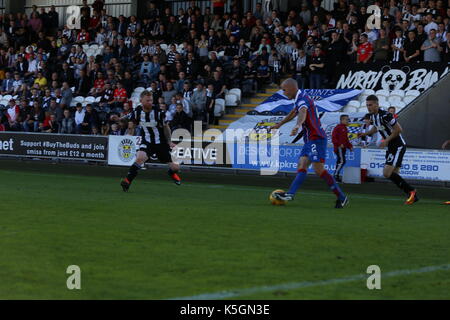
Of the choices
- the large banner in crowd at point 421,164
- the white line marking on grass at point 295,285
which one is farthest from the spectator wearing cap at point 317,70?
the white line marking on grass at point 295,285

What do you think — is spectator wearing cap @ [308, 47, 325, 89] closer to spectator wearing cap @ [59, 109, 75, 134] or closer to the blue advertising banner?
the blue advertising banner

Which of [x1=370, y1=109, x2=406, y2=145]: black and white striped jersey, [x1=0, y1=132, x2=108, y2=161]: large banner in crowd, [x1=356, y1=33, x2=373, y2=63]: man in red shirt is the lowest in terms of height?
[x1=0, y1=132, x2=108, y2=161]: large banner in crowd

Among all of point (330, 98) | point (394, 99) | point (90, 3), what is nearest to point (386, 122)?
point (394, 99)

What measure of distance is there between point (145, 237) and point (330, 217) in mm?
3928

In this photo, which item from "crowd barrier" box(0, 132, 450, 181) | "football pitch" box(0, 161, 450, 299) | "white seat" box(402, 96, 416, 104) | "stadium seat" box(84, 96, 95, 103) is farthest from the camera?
"stadium seat" box(84, 96, 95, 103)

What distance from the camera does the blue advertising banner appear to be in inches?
955

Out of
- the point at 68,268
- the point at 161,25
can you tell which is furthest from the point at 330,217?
the point at 161,25

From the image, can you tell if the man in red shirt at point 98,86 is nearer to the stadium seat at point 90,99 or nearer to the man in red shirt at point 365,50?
the stadium seat at point 90,99

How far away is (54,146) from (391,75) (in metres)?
12.1

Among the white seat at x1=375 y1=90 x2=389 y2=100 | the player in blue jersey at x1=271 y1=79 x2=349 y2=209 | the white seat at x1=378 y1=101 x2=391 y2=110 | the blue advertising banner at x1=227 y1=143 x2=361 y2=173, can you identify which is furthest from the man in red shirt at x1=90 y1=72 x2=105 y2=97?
the player in blue jersey at x1=271 y1=79 x2=349 y2=209

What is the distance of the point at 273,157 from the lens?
2523 centimetres

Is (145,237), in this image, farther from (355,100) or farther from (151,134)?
(355,100)

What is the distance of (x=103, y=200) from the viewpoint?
1470 centimetres

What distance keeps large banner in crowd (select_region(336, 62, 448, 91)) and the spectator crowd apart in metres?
0.25
